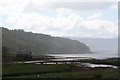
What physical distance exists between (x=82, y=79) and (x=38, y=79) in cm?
938

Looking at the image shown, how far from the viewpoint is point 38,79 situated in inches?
2020

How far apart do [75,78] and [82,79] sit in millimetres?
1622

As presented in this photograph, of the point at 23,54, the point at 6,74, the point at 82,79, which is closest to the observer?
the point at 82,79

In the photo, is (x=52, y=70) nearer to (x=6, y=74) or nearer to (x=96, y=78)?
(x=6, y=74)

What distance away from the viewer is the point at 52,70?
2739 inches

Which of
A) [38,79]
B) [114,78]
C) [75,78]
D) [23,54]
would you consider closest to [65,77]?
[75,78]

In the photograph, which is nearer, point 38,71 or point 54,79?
point 54,79

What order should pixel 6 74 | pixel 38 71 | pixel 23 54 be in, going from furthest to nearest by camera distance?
pixel 23 54 < pixel 38 71 < pixel 6 74

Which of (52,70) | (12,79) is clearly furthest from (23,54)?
(12,79)

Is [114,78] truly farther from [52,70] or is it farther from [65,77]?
[52,70]

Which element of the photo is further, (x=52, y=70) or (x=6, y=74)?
(x=52, y=70)

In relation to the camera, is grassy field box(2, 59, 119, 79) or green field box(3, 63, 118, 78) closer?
green field box(3, 63, 118, 78)

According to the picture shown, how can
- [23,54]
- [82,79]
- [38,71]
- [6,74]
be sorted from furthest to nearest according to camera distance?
1. [23,54]
2. [38,71]
3. [6,74]
4. [82,79]

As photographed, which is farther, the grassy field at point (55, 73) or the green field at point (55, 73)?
the grassy field at point (55, 73)
